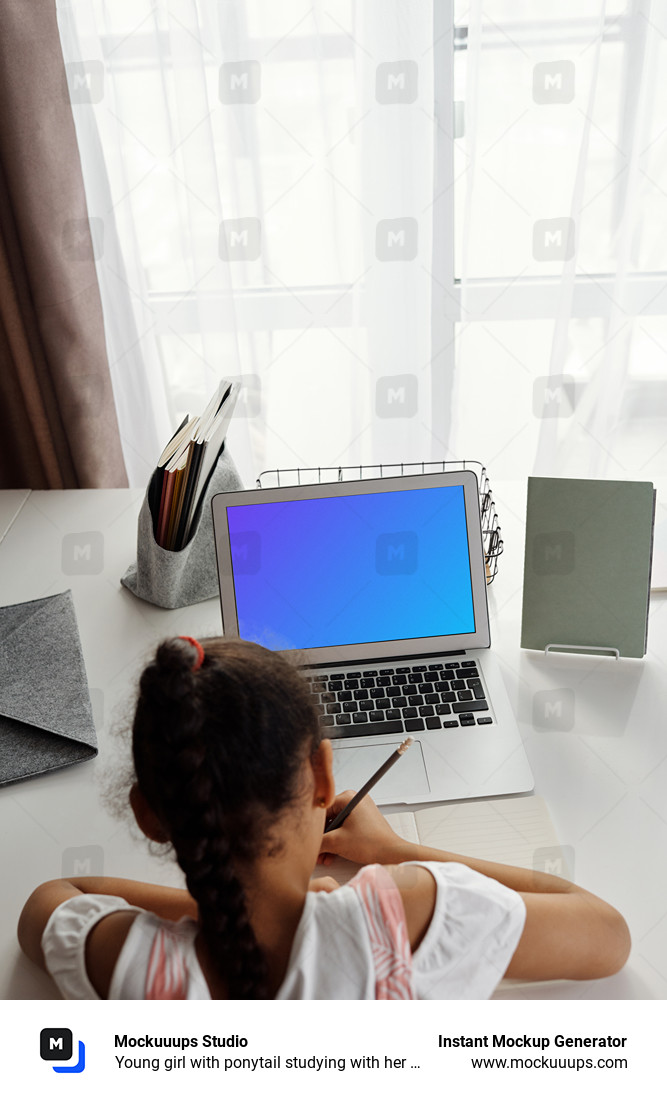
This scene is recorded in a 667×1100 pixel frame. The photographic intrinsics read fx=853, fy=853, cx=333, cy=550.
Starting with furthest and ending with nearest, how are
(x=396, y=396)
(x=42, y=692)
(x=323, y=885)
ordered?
(x=396, y=396) < (x=42, y=692) < (x=323, y=885)

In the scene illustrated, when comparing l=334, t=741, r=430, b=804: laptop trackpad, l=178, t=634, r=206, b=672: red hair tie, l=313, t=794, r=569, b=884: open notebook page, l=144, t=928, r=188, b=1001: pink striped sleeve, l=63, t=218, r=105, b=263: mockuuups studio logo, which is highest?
l=63, t=218, r=105, b=263: mockuuups studio logo

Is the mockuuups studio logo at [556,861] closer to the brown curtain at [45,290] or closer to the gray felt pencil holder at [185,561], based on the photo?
the gray felt pencil holder at [185,561]

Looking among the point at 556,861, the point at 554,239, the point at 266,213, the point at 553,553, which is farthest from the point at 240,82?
the point at 556,861

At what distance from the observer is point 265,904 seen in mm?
658

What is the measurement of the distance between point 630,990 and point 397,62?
1612 millimetres

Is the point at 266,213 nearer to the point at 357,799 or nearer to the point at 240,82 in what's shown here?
the point at 240,82

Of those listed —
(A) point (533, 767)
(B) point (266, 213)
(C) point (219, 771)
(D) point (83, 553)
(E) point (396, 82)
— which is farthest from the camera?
(B) point (266, 213)

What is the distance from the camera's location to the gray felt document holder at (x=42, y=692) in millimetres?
953

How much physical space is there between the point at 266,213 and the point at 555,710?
4.16 ft

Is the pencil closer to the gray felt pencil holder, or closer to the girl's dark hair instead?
the girl's dark hair

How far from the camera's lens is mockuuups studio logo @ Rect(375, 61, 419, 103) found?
1.65 meters

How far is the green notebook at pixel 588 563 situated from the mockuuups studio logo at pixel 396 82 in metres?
1.02

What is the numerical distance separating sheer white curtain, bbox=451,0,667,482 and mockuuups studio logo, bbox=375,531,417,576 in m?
1.00
